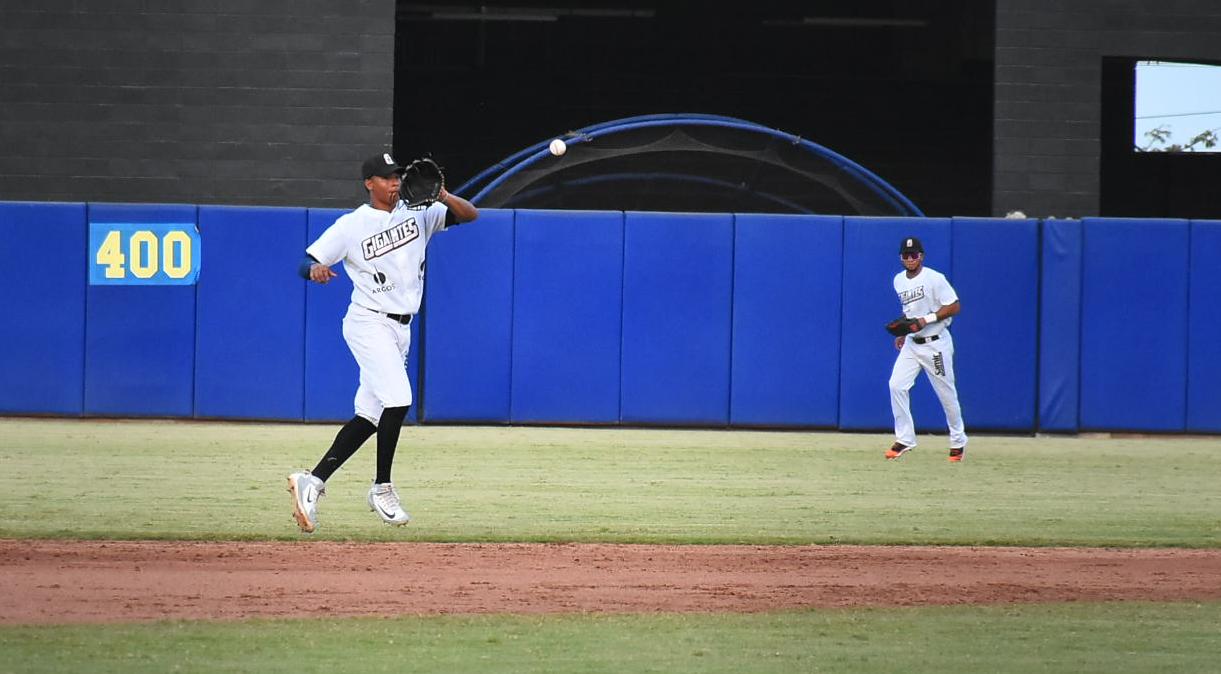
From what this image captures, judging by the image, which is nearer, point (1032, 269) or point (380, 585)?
point (380, 585)

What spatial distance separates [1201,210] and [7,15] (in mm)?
18239

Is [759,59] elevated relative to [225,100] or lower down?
elevated

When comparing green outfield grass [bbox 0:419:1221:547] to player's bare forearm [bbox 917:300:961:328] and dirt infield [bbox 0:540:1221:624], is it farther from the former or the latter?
player's bare forearm [bbox 917:300:961:328]

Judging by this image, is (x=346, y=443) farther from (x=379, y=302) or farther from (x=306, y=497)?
(x=379, y=302)

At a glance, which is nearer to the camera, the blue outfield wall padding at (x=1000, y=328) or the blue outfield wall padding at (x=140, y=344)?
the blue outfield wall padding at (x=140, y=344)

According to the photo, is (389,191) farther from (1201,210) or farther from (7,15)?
(1201,210)

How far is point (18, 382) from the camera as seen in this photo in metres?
15.7

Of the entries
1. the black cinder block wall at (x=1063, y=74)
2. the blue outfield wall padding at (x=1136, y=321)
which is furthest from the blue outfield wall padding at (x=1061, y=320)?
the black cinder block wall at (x=1063, y=74)

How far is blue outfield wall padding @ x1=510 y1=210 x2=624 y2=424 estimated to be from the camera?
51.9ft

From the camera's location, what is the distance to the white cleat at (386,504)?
8273 millimetres

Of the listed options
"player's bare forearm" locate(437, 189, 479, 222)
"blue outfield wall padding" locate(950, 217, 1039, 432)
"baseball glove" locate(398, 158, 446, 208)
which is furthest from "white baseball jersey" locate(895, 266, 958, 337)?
"baseball glove" locate(398, 158, 446, 208)

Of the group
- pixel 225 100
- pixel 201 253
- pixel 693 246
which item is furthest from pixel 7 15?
pixel 693 246

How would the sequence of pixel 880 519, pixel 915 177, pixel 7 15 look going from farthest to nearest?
1. pixel 915 177
2. pixel 7 15
3. pixel 880 519

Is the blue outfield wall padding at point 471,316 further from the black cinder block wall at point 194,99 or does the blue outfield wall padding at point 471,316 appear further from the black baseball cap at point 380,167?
the black baseball cap at point 380,167
